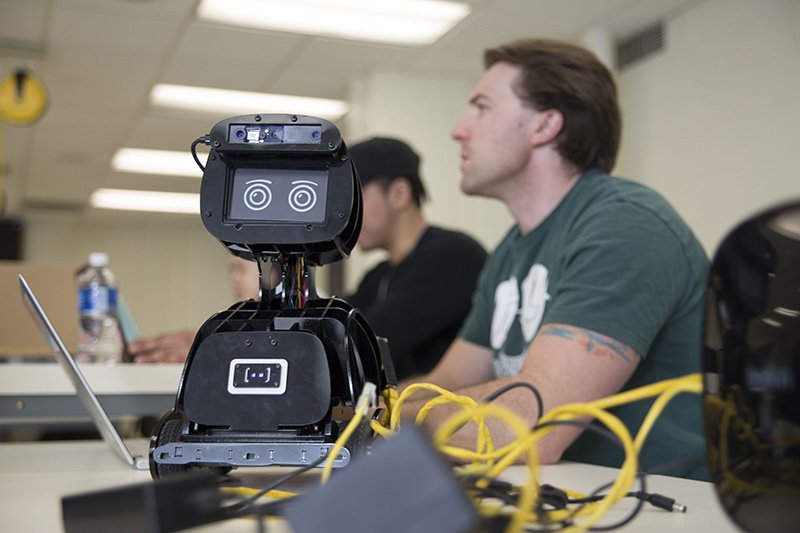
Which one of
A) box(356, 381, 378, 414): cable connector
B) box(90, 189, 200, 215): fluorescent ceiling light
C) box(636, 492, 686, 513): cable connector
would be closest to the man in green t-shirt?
box(636, 492, 686, 513): cable connector

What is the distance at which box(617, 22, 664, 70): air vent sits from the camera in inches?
159

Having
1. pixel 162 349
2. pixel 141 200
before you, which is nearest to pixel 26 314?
pixel 162 349

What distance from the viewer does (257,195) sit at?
2.08ft

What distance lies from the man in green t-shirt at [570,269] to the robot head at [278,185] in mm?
348

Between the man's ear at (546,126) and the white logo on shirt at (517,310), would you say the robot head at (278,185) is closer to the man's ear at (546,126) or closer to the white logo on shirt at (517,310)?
the white logo on shirt at (517,310)

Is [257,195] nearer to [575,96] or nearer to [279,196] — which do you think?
[279,196]

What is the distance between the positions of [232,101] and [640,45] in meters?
2.39

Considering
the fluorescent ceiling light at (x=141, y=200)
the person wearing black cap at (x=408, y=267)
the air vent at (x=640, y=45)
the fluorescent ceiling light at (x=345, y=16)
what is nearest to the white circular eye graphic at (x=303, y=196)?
the person wearing black cap at (x=408, y=267)

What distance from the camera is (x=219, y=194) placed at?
63cm

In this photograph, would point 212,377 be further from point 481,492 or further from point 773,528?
point 773,528

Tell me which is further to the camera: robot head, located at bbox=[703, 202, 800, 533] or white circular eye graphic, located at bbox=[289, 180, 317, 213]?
white circular eye graphic, located at bbox=[289, 180, 317, 213]

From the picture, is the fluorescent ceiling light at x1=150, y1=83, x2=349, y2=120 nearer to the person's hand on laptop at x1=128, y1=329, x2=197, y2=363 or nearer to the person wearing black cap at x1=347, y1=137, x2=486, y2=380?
the person wearing black cap at x1=347, y1=137, x2=486, y2=380

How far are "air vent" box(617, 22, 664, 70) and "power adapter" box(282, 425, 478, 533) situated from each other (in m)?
4.08

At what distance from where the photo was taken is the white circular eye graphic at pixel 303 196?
2.05 feet
